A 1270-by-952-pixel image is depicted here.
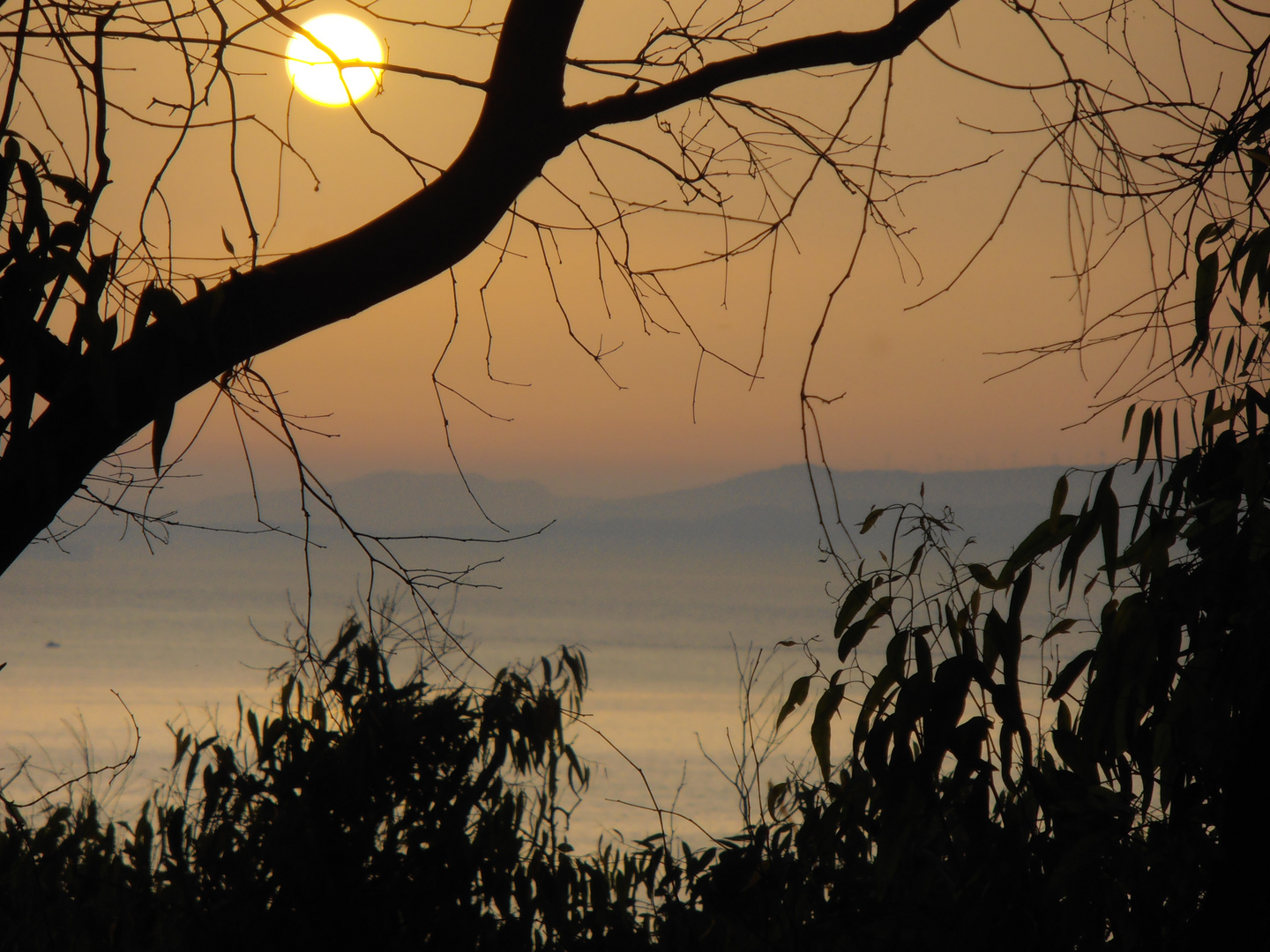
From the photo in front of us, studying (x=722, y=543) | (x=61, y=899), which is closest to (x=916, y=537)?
(x=61, y=899)

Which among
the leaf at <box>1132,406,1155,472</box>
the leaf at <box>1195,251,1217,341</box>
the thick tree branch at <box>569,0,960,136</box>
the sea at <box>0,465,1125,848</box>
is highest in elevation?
the thick tree branch at <box>569,0,960,136</box>

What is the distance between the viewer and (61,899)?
2678 mm

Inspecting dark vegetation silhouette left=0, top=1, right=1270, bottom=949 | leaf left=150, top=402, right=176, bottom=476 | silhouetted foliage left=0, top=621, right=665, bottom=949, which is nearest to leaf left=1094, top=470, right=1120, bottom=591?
dark vegetation silhouette left=0, top=1, right=1270, bottom=949

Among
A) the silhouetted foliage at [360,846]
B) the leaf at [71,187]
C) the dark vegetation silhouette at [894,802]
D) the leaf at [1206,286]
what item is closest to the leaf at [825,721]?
the dark vegetation silhouette at [894,802]

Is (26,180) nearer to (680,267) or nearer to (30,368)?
(30,368)

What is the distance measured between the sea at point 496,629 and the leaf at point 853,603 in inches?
2.1

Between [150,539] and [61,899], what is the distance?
5.49 ft

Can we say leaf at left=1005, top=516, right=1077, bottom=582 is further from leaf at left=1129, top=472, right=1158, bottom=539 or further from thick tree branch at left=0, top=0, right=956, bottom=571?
thick tree branch at left=0, top=0, right=956, bottom=571

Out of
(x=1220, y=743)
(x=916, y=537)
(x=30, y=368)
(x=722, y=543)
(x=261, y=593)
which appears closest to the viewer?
(x=30, y=368)

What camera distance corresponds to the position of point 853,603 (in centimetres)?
132

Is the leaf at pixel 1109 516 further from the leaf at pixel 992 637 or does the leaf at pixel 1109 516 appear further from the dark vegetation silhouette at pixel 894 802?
the leaf at pixel 992 637

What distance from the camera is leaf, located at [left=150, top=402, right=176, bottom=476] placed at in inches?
40.0

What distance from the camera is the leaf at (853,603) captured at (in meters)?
1.31

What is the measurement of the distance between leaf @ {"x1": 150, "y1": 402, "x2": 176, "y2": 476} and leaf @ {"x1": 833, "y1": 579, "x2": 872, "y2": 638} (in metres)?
0.80
